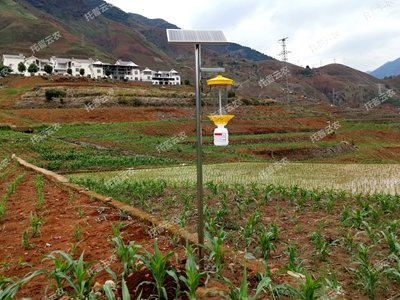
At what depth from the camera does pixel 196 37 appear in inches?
107

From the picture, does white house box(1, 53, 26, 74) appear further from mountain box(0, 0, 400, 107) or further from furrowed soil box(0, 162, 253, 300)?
furrowed soil box(0, 162, 253, 300)

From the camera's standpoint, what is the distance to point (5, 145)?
1642 cm

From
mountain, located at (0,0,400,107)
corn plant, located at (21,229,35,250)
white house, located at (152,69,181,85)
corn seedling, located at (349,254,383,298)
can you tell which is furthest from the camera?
mountain, located at (0,0,400,107)

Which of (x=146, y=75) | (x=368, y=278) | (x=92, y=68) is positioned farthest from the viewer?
(x=146, y=75)

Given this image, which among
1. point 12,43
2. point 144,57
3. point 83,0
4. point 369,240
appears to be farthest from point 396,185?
point 83,0

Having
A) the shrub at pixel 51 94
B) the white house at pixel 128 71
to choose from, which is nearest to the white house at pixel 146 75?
the white house at pixel 128 71

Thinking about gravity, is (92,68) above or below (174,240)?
above

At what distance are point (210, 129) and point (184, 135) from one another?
3420 mm

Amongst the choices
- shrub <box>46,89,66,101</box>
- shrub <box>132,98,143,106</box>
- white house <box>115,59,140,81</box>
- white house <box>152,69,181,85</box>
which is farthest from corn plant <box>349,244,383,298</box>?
white house <box>152,69,181,85</box>

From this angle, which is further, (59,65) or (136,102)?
(59,65)

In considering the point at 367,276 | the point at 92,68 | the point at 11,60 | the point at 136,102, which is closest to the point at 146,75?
the point at 92,68

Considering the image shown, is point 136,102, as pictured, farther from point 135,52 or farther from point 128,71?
point 135,52

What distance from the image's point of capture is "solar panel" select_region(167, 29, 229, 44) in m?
2.65

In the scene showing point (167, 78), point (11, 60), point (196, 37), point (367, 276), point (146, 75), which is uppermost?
point (11, 60)
